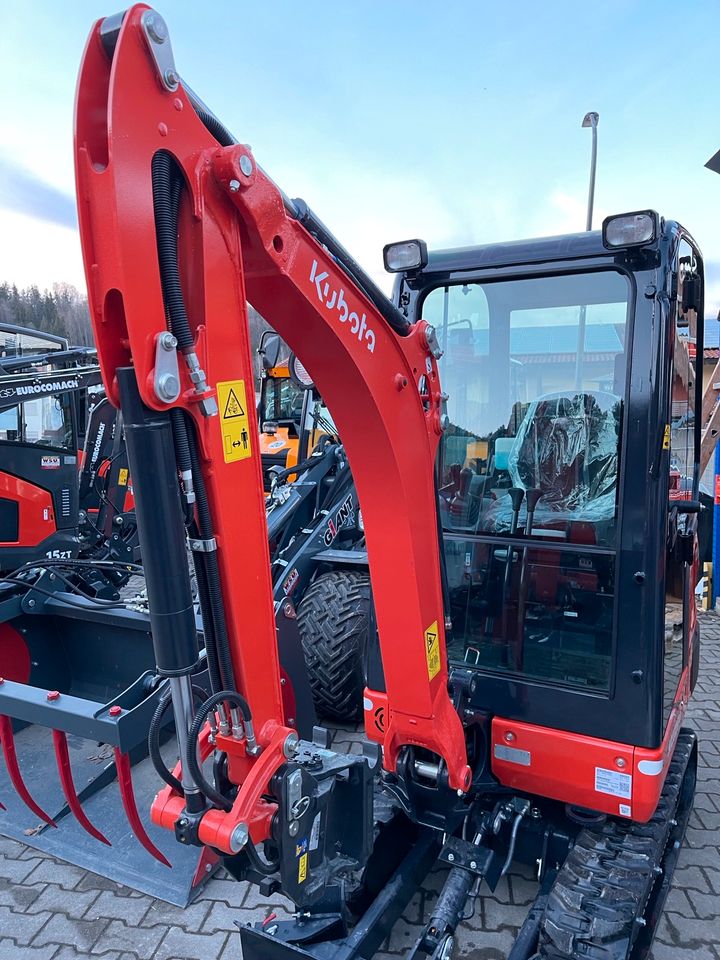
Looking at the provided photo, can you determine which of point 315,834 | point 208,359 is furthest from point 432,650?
point 208,359

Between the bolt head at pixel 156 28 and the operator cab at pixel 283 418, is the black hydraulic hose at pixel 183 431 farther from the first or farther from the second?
the operator cab at pixel 283 418

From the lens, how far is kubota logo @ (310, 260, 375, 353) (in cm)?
167

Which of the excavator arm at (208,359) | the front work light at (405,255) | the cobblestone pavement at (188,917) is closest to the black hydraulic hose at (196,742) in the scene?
the excavator arm at (208,359)

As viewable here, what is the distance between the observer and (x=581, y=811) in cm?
250

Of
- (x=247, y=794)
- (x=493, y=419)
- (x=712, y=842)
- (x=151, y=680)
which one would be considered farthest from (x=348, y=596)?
(x=247, y=794)

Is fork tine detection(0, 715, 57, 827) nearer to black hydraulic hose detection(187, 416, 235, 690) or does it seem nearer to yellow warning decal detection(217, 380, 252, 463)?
black hydraulic hose detection(187, 416, 235, 690)

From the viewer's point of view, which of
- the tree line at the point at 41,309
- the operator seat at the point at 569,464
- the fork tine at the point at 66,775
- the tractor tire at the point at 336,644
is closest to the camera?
the operator seat at the point at 569,464

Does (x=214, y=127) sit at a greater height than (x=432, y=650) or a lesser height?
greater

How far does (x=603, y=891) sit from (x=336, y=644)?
2.24m

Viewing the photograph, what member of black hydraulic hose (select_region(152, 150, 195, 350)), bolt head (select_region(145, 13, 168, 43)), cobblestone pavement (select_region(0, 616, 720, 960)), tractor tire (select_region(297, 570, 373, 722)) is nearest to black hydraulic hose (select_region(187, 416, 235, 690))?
black hydraulic hose (select_region(152, 150, 195, 350))

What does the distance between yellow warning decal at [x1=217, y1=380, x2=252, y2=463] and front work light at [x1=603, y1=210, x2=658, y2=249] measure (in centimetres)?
133

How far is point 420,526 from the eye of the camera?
2.16 metres

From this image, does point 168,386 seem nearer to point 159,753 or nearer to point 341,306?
point 341,306

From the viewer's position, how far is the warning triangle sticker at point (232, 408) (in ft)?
4.92
